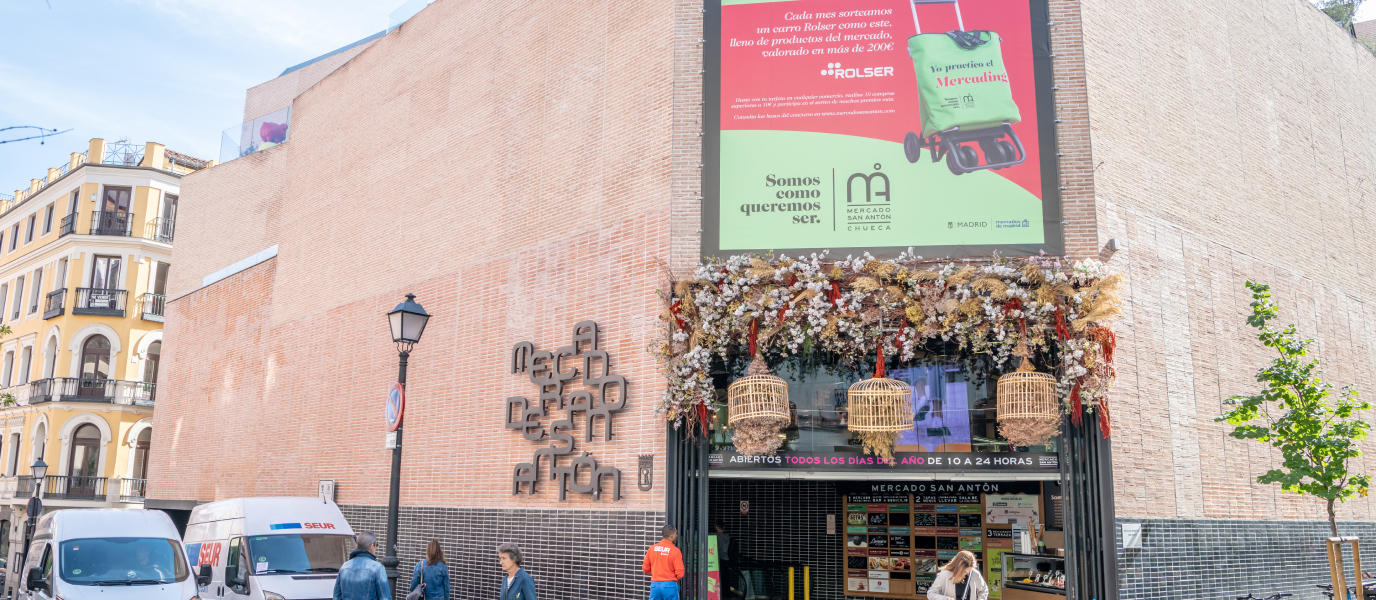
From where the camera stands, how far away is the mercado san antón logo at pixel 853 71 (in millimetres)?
12539

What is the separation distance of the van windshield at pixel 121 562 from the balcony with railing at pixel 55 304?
29.9m

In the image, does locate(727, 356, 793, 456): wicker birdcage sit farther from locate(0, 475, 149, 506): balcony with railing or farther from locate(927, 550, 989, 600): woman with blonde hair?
locate(0, 475, 149, 506): balcony with railing

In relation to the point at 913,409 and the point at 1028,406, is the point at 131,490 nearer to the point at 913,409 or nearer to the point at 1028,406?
the point at 913,409

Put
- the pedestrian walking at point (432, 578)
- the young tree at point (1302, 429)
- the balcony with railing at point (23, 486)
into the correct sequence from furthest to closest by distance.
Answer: the balcony with railing at point (23, 486), the young tree at point (1302, 429), the pedestrian walking at point (432, 578)

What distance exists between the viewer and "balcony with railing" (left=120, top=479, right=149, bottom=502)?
3588cm

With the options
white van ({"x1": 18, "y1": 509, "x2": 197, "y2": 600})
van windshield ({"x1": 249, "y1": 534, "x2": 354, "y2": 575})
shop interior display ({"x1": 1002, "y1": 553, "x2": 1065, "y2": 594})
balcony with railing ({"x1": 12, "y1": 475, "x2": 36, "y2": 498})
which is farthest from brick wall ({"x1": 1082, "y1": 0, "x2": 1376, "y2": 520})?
balcony with railing ({"x1": 12, "y1": 475, "x2": 36, "y2": 498})

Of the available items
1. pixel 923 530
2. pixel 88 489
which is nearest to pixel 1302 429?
pixel 923 530

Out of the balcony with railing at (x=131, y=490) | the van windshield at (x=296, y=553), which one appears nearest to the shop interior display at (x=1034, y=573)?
the van windshield at (x=296, y=553)

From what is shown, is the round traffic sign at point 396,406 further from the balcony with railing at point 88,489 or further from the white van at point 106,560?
the balcony with railing at point 88,489

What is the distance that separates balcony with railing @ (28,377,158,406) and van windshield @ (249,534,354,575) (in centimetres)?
2681

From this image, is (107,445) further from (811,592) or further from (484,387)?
(811,592)

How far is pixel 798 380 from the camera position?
1233 cm

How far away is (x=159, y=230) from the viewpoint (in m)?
38.5

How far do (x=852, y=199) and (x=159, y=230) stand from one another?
Answer: 114 feet
